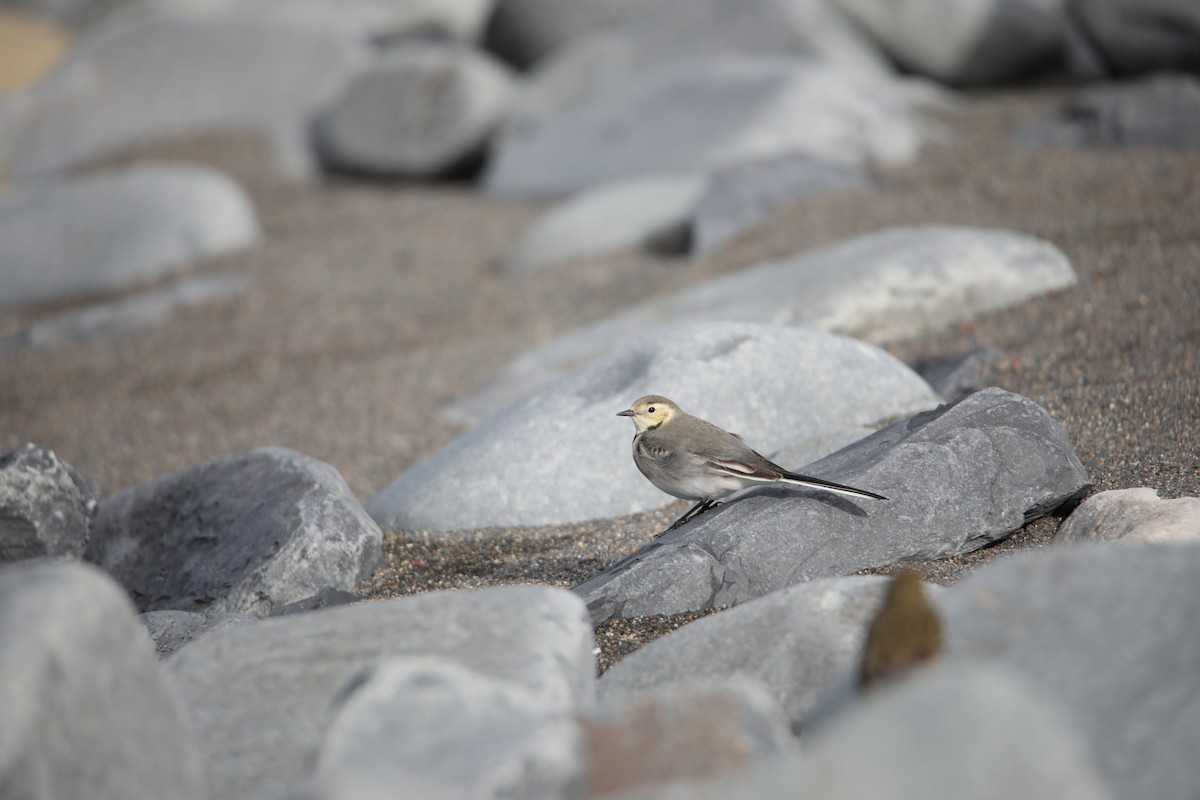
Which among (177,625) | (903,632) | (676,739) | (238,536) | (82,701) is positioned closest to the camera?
(676,739)

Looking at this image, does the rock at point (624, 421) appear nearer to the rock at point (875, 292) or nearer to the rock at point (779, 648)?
the rock at point (875, 292)

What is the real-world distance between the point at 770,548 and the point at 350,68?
1288 cm

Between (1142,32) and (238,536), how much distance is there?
10.3 m

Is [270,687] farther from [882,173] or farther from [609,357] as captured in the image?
[882,173]

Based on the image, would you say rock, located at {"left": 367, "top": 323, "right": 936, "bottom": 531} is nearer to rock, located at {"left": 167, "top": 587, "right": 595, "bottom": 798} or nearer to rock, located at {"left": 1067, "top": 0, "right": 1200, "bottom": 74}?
rock, located at {"left": 167, "top": 587, "right": 595, "bottom": 798}

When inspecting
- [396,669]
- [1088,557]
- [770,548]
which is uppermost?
[1088,557]

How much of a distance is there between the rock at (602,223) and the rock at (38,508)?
507cm

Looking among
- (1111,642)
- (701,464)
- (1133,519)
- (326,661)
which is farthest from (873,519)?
(326,661)

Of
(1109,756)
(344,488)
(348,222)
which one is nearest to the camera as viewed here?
(1109,756)

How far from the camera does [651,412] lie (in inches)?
186

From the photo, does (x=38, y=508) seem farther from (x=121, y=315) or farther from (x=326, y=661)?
(x=121, y=315)

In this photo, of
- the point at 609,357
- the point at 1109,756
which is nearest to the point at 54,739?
the point at 1109,756

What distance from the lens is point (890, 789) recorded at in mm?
1930

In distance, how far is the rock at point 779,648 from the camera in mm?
3182
